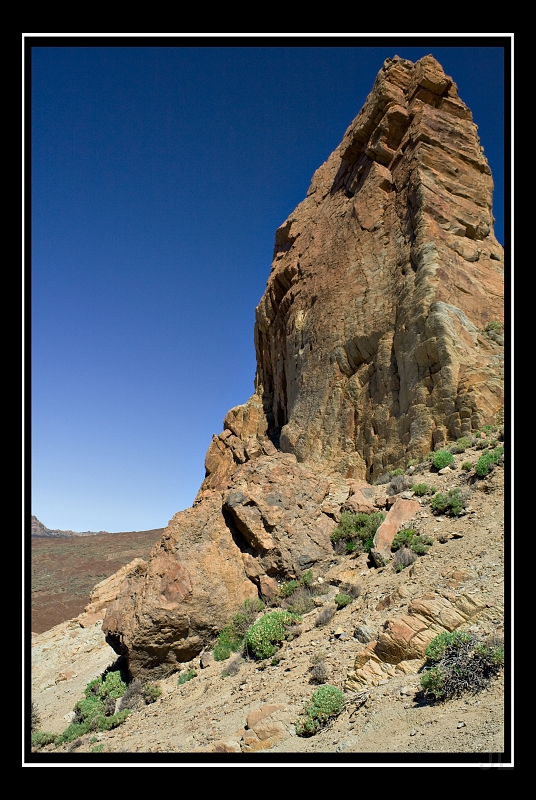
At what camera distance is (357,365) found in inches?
675

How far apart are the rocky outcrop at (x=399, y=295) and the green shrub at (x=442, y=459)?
40.5 inches

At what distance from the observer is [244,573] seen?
12.1 meters

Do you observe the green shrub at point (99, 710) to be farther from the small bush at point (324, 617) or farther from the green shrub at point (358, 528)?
the green shrub at point (358, 528)

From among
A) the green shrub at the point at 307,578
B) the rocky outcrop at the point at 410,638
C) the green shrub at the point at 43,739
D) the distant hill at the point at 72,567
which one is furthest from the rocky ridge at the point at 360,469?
the distant hill at the point at 72,567

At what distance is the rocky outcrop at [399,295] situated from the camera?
14.0 metres

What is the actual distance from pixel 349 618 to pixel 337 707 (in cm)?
254

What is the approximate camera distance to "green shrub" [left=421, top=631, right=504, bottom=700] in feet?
18.7

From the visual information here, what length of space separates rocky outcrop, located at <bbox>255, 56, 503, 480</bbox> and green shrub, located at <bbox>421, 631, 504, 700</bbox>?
26.0 feet

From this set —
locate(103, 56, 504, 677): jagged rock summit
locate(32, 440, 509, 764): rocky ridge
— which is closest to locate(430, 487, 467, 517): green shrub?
locate(32, 440, 509, 764): rocky ridge

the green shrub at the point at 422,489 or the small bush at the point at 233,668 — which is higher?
the green shrub at the point at 422,489

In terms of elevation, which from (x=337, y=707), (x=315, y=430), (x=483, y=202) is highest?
(x=483, y=202)
